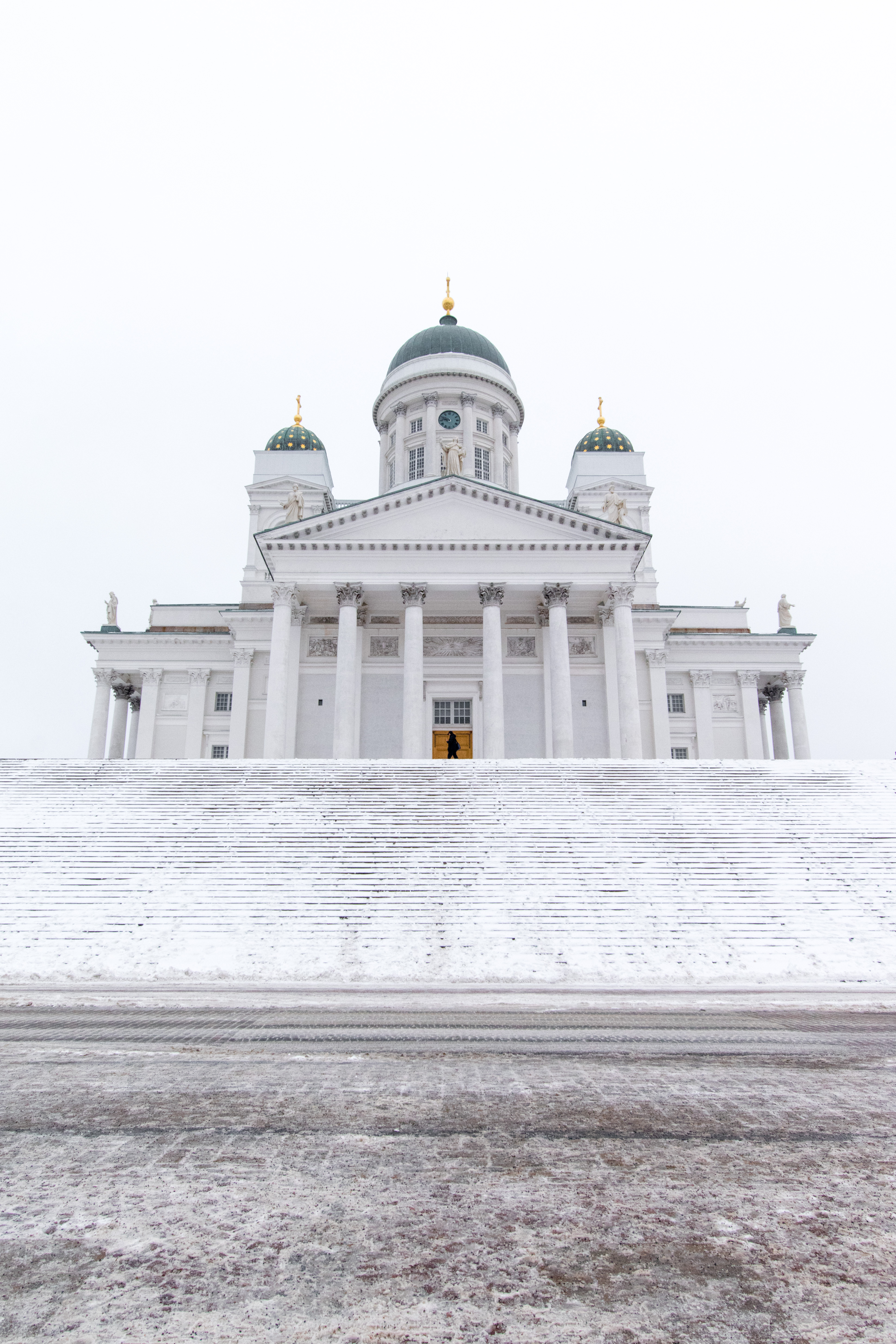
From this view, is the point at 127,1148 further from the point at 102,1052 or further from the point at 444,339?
the point at 444,339

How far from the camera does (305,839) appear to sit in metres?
15.3

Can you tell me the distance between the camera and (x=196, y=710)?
37.4 m

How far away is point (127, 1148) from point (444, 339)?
4685 cm

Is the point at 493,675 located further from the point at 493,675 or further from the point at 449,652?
the point at 449,652

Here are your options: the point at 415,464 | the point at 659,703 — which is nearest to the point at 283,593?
the point at 415,464

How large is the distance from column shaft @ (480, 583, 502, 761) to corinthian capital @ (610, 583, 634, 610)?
12.9ft

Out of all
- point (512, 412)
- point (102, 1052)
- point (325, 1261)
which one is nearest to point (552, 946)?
point (102, 1052)

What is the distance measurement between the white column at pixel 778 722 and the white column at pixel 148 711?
2889cm

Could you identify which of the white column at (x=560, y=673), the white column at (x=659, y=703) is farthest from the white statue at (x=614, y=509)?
the white column at (x=659, y=703)

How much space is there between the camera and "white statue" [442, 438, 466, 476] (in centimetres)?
3050

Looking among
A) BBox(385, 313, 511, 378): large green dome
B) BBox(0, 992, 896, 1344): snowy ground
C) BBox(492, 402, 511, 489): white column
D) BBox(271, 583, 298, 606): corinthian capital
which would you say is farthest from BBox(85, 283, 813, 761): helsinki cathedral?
BBox(0, 992, 896, 1344): snowy ground

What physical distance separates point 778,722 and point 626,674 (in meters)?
16.0

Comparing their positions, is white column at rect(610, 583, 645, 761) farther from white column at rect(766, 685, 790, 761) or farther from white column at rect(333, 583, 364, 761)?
white column at rect(766, 685, 790, 761)

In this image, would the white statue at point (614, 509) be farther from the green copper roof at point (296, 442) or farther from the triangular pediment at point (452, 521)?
the green copper roof at point (296, 442)
